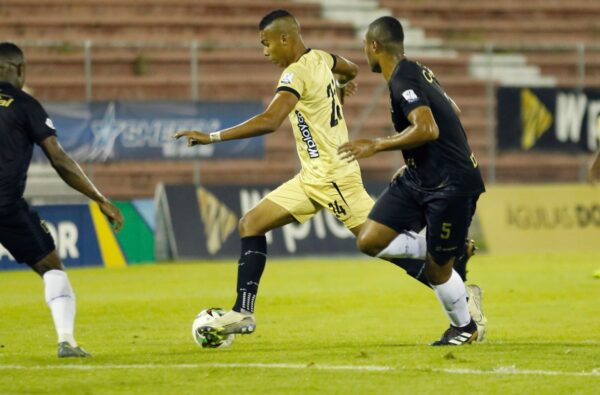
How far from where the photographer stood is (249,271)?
1027 cm

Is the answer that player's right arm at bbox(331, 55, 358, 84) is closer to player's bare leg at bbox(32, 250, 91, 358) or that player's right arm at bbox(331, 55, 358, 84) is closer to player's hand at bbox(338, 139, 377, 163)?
player's hand at bbox(338, 139, 377, 163)

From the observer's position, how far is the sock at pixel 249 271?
10.2m

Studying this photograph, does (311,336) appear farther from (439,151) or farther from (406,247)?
(439,151)

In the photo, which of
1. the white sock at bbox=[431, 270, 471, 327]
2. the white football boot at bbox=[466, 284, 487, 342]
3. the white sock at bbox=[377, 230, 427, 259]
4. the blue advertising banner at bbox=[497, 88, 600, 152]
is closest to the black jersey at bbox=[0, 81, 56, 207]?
the white sock at bbox=[377, 230, 427, 259]

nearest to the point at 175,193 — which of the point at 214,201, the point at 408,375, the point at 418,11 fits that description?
the point at 214,201

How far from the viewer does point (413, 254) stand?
391 inches

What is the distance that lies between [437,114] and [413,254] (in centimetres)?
107

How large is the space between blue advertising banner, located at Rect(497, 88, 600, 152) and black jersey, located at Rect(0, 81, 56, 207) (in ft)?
49.7

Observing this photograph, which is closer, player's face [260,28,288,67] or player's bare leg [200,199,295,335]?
player's bare leg [200,199,295,335]

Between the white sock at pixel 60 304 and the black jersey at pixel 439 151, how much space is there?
8.07 feet

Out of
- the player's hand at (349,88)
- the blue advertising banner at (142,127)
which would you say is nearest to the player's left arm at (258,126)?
the player's hand at (349,88)

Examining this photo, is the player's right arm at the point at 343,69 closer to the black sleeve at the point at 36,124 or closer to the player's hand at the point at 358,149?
the player's hand at the point at 358,149

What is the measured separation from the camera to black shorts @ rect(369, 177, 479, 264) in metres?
9.56

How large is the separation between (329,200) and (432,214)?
1065 millimetres
